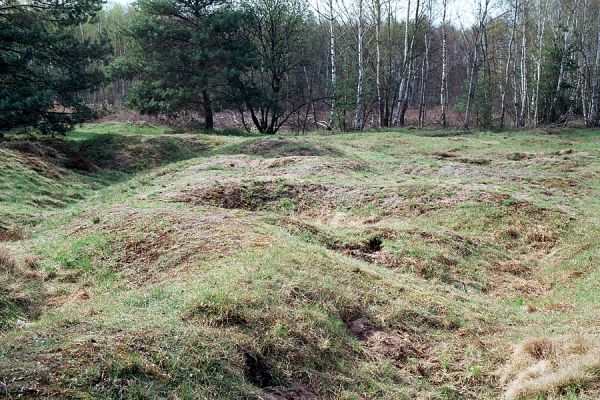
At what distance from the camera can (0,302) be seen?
18.3 feet

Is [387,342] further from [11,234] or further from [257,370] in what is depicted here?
[11,234]

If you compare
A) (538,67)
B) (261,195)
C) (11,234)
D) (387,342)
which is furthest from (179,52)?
(387,342)

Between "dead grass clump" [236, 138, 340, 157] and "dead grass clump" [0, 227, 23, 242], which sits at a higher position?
"dead grass clump" [236, 138, 340, 157]

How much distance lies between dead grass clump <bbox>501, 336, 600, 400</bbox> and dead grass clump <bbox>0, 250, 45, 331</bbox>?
513 centimetres

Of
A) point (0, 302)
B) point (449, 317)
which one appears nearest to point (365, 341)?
point (449, 317)

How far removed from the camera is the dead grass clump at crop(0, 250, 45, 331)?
18.0ft

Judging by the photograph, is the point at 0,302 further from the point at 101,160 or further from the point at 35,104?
the point at 101,160

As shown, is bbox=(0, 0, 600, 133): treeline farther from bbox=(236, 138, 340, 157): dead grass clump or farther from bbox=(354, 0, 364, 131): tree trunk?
bbox=(236, 138, 340, 157): dead grass clump

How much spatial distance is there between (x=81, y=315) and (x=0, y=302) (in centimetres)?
147

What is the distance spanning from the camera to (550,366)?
15.1ft

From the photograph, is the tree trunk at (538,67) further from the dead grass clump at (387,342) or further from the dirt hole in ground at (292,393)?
the dirt hole in ground at (292,393)

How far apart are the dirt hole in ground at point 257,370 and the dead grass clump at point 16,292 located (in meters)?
2.70

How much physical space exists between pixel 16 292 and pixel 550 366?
585cm

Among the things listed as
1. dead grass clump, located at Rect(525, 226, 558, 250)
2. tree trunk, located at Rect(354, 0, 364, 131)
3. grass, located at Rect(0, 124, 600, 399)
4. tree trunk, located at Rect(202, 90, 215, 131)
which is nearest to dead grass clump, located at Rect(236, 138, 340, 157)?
grass, located at Rect(0, 124, 600, 399)
